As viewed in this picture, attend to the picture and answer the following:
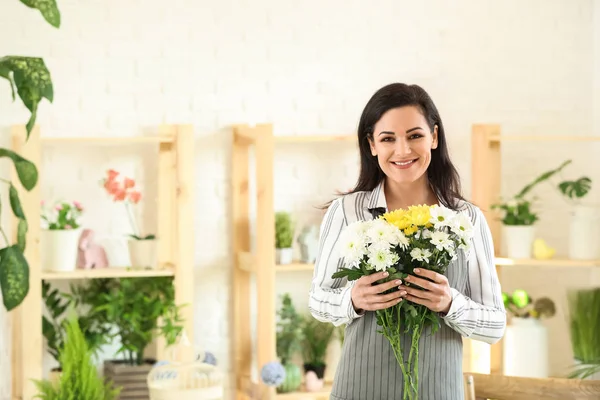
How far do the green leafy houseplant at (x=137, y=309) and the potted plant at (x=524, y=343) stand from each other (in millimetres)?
1376

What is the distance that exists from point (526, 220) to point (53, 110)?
2.01 meters

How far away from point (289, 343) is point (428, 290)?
2.38 meters

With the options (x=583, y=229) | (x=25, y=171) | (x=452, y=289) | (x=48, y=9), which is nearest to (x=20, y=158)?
(x=25, y=171)

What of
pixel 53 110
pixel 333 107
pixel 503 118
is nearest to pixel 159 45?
pixel 53 110

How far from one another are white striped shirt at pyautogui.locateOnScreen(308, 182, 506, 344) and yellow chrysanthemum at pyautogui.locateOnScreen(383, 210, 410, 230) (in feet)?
0.61

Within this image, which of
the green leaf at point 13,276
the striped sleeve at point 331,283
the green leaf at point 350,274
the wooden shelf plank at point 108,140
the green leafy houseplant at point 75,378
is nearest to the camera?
the green leaf at point 13,276

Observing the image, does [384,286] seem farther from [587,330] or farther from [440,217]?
[587,330]

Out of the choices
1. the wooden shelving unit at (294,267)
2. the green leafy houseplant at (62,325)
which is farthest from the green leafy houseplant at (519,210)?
the green leafy houseplant at (62,325)

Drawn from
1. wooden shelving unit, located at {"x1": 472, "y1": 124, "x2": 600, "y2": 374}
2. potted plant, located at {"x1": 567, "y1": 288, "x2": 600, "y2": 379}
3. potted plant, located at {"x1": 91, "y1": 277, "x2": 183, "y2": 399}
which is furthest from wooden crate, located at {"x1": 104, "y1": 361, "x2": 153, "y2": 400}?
potted plant, located at {"x1": 567, "y1": 288, "x2": 600, "y2": 379}

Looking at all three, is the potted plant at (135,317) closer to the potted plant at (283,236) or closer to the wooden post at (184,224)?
the wooden post at (184,224)

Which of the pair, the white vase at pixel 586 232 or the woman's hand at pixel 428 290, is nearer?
the woman's hand at pixel 428 290

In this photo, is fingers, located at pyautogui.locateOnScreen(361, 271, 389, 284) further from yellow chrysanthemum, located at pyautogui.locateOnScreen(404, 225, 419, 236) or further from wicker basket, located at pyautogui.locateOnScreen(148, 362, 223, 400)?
wicker basket, located at pyautogui.locateOnScreen(148, 362, 223, 400)

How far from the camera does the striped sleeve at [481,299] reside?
185cm

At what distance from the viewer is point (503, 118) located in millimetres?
4402
